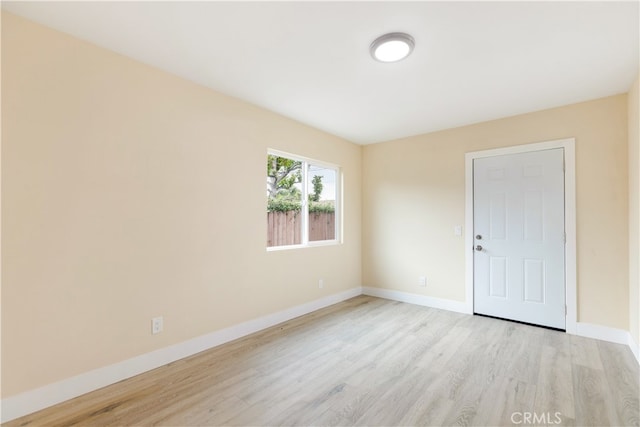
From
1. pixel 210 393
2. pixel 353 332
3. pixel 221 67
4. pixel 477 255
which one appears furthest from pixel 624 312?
pixel 221 67

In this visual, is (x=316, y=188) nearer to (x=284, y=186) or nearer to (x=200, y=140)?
(x=284, y=186)

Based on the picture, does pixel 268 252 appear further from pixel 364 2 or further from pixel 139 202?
pixel 364 2

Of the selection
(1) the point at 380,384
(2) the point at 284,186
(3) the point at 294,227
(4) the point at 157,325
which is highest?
(2) the point at 284,186

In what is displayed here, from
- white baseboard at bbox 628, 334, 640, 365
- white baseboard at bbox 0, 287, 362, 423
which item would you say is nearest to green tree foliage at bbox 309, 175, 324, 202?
white baseboard at bbox 0, 287, 362, 423

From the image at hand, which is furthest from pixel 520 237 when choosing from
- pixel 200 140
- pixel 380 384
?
pixel 200 140

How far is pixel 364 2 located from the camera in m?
1.73

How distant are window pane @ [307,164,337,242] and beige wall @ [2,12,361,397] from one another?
0.95 meters

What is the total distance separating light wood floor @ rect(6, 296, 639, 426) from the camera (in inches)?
72.8

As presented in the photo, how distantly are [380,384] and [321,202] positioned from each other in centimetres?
259

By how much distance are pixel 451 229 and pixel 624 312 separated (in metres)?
1.80

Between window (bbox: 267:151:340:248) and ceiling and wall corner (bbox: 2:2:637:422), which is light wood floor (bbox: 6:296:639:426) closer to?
ceiling and wall corner (bbox: 2:2:637:422)

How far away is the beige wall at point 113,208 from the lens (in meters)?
1.86

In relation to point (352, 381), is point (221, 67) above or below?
above

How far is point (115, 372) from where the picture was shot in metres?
2.22
